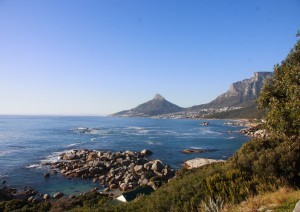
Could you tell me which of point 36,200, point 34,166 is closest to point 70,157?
point 34,166

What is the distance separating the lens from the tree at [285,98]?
1023cm

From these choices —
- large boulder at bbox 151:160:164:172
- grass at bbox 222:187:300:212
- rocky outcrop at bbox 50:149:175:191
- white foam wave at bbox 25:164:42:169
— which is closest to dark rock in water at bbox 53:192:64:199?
rocky outcrop at bbox 50:149:175:191

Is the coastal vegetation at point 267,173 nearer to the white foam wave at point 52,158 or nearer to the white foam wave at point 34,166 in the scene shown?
the white foam wave at point 34,166

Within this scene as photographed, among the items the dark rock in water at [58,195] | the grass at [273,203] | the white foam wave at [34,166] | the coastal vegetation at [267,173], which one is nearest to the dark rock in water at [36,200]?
the dark rock in water at [58,195]

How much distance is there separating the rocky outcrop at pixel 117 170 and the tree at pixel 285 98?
22203mm

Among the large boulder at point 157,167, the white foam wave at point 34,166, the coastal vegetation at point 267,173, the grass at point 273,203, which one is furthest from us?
the white foam wave at point 34,166

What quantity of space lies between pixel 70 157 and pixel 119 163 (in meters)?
12.5

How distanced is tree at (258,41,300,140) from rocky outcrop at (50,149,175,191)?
22.2 m

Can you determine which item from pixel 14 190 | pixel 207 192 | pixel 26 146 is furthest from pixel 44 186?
pixel 26 146

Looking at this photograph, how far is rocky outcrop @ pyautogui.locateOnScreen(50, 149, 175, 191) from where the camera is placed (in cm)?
3594

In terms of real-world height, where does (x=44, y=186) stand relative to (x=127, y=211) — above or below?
below

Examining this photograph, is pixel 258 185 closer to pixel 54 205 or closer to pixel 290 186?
pixel 290 186

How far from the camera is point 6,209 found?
2525 centimetres

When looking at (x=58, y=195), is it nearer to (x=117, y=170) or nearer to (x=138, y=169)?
(x=117, y=170)
